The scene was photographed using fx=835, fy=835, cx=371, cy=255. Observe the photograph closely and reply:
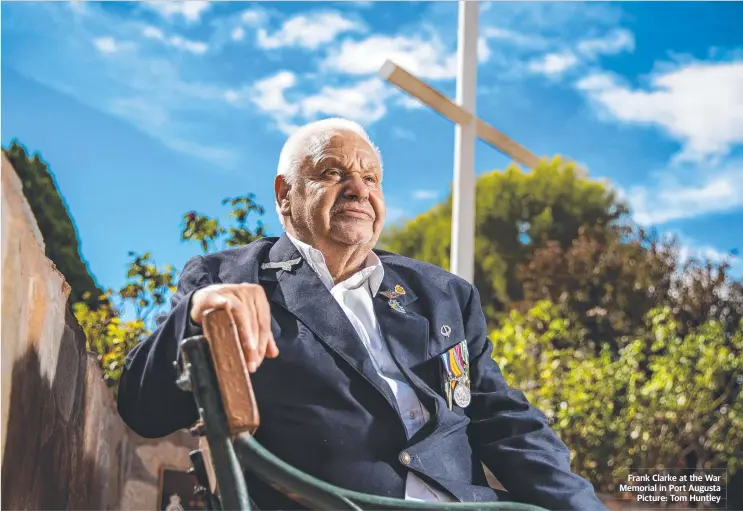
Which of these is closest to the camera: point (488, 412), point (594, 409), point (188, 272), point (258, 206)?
point (188, 272)

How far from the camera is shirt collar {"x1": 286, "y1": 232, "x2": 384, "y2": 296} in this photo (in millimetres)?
1729

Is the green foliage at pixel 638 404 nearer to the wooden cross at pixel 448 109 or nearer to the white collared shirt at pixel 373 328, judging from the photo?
the wooden cross at pixel 448 109

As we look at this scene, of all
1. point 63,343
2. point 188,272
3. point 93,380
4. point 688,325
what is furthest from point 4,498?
point 688,325

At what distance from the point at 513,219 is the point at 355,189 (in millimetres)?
11228

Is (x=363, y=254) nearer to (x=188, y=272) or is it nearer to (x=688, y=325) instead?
(x=188, y=272)

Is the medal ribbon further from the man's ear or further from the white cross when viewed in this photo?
the white cross

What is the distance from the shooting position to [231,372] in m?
1.08

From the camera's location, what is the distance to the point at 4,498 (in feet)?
4.20

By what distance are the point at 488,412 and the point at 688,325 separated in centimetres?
579

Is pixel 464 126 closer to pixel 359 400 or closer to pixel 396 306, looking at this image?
pixel 396 306

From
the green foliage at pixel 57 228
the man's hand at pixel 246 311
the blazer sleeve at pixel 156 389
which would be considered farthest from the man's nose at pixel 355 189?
the green foliage at pixel 57 228

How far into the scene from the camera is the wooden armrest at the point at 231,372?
107cm

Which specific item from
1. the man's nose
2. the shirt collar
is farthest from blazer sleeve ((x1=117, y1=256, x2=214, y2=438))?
the man's nose

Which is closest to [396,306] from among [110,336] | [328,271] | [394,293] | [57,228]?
[394,293]
